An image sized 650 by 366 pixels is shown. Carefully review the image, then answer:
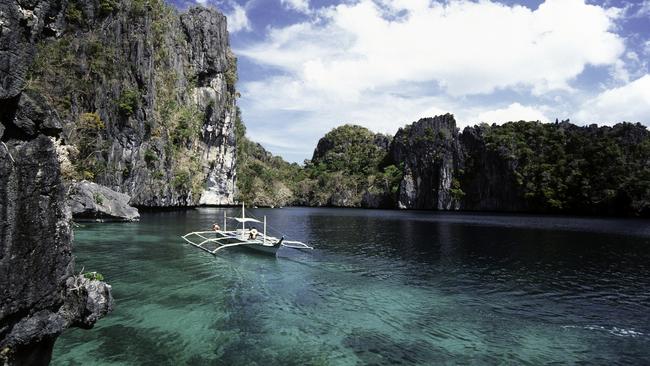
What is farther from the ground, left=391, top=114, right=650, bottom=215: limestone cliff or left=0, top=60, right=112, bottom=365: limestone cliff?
left=391, top=114, right=650, bottom=215: limestone cliff

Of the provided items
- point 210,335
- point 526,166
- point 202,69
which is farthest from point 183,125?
point 526,166

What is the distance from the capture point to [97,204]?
38.7 meters

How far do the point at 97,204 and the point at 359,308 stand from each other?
3354cm

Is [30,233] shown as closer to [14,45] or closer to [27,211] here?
[27,211]

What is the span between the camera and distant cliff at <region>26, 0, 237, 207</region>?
40.6 m

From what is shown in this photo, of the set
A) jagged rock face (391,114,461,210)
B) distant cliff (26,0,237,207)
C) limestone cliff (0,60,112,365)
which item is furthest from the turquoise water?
jagged rock face (391,114,461,210)

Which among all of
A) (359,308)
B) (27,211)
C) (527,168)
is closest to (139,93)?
(359,308)

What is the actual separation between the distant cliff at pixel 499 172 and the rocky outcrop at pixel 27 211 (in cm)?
9931

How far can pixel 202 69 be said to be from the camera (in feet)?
275

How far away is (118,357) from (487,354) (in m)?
9.25

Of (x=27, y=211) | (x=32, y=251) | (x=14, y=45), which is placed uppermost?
(x=14, y=45)

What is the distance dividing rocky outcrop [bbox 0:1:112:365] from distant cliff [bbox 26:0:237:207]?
17.7 metres

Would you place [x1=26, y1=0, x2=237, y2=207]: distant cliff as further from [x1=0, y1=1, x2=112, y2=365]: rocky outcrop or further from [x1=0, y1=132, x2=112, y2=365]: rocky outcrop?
[x1=0, y1=132, x2=112, y2=365]: rocky outcrop

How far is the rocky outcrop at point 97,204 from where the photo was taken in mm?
36312
